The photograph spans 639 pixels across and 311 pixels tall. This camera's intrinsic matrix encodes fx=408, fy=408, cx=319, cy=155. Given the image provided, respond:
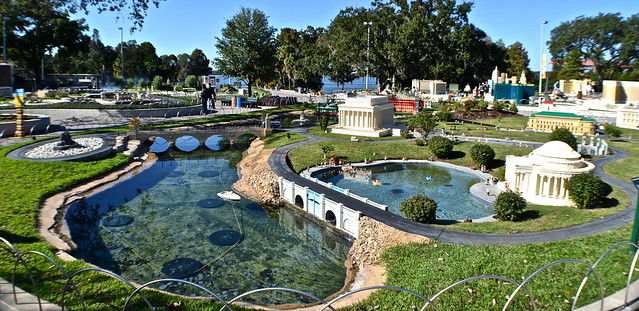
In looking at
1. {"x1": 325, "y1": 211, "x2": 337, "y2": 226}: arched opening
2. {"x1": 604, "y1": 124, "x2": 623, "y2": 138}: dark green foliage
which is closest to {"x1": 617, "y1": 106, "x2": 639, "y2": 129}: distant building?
{"x1": 604, "y1": 124, "x2": 623, "y2": 138}: dark green foliage

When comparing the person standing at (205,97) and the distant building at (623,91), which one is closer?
the distant building at (623,91)

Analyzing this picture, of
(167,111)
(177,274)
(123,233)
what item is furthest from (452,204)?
(167,111)

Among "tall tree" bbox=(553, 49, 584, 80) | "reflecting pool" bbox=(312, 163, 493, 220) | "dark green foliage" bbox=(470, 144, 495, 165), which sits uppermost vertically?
"tall tree" bbox=(553, 49, 584, 80)

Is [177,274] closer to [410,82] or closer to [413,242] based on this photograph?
[413,242]

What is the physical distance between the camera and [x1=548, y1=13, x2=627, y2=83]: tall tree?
89812 millimetres

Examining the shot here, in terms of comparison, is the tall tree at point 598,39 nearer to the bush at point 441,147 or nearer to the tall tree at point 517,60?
the tall tree at point 517,60

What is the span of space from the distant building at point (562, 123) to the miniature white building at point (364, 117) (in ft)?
60.9

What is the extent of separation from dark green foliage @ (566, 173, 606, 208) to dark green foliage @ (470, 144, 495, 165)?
40.2 feet

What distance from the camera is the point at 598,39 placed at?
9175cm

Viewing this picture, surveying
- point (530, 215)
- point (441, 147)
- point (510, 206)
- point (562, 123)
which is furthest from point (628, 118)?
point (510, 206)

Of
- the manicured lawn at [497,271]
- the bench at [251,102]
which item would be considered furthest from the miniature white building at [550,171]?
the bench at [251,102]

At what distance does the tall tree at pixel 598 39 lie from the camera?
89.8 metres

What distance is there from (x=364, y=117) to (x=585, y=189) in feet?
104

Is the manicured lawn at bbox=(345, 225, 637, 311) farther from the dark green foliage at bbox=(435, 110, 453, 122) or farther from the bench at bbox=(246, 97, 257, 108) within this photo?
the bench at bbox=(246, 97, 257, 108)
